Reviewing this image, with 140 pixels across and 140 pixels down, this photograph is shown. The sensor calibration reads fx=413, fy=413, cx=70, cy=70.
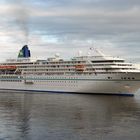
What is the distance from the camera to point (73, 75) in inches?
3216

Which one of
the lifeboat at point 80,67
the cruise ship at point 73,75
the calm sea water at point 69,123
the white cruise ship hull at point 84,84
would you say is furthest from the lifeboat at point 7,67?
the calm sea water at point 69,123

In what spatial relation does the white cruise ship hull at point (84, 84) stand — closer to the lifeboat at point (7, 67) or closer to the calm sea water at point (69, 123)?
the lifeboat at point (7, 67)

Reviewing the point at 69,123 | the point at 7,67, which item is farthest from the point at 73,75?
the point at 69,123

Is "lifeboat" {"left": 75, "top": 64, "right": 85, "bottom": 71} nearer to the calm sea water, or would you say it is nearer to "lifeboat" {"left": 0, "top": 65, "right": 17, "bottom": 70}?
"lifeboat" {"left": 0, "top": 65, "right": 17, "bottom": 70}

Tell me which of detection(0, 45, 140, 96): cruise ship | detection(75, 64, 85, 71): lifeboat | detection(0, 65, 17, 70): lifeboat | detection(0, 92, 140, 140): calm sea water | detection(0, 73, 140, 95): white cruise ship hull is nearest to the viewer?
detection(0, 92, 140, 140): calm sea water

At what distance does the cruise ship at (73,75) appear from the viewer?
248 ft

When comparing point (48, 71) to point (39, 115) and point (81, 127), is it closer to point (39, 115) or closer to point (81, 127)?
point (39, 115)

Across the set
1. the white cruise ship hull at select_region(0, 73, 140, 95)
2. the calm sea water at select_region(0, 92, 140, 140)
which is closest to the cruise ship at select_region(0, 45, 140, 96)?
the white cruise ship hull at select_region(0, 73, 140, 95)

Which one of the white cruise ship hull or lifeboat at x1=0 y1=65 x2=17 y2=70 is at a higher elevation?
lifeboat at x1=0 y1=65 x2=17 y2=70

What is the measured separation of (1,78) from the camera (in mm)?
94312

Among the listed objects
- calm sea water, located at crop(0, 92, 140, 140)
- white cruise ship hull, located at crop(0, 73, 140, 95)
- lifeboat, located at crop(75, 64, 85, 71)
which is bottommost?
calm sea water, located at crop(0, 92, 140, 140)

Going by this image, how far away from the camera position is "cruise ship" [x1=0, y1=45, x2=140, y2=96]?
248 feet

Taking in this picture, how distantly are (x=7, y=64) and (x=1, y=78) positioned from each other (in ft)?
11.5

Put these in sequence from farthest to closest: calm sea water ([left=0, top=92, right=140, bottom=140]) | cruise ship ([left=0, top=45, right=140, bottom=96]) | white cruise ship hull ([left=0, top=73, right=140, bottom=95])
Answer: cruise ship ([left=0, top=45, right=140, bottom=96]) → white cruise ship hull ([left=0, top=73, right=140, bottom=95]) → calm sea water ([left=0, top=92, right=140, bottom=140])
